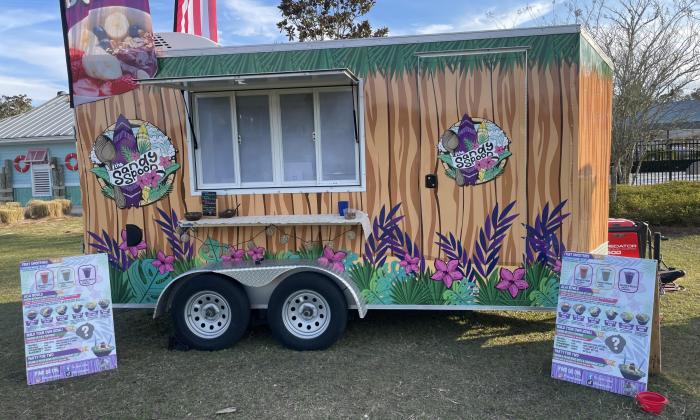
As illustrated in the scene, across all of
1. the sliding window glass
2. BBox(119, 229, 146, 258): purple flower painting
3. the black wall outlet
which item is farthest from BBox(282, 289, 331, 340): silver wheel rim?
BBox(119, 229, 146, 258): purple flower painting

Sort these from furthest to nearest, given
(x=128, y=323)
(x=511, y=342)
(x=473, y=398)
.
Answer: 1. (x=128, y=323)
2. (x=511, y=342)
3. (x=473, y=398)

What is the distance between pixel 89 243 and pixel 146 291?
0.72 metres

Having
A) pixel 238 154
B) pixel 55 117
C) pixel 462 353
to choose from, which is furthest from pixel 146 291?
pixel 55 117

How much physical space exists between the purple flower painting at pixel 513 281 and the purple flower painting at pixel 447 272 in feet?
1.15

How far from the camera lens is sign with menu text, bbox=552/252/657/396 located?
151 inches

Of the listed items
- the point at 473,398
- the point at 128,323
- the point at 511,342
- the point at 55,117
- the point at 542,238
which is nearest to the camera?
the point at 473,398

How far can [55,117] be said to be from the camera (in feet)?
69.7

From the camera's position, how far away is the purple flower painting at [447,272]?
15.8 ft

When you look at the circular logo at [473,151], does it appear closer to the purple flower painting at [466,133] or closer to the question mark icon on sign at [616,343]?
the purple flower painting at [466,133]

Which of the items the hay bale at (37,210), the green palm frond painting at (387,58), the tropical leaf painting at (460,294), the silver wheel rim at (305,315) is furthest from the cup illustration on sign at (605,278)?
the hay bale at (37,210)

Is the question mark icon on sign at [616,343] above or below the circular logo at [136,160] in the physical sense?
below

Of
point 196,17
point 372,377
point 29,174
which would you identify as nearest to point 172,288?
point 372,377

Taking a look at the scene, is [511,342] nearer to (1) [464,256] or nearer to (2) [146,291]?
(1) [464,256]

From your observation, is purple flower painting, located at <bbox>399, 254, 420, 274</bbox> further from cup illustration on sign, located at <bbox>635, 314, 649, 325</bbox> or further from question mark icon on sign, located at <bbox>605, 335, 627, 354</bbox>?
cup illustration on sign, located at <bbox>635, 314, 649, 325</bbox>
